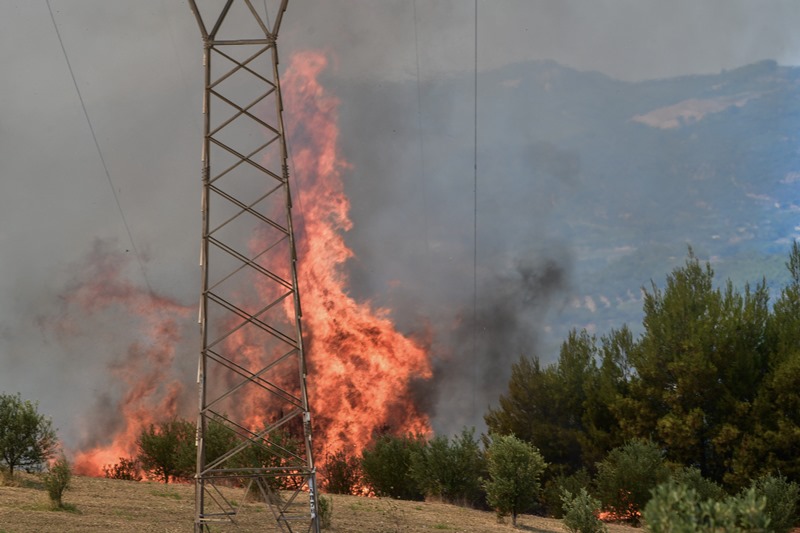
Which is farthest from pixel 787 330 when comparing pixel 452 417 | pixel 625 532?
pixel 452 417

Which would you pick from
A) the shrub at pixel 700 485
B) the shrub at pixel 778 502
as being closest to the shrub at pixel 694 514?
the shrub at pixel 778 502

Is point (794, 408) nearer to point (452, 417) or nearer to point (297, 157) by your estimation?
point (452, 417)

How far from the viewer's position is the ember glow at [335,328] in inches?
2154

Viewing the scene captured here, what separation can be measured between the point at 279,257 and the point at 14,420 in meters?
27.6

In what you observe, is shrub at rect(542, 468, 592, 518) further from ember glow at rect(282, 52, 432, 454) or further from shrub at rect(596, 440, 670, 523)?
ember glow at rect(282, 52, 432, 454)

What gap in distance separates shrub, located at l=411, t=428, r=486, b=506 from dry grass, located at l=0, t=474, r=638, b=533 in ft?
9.12

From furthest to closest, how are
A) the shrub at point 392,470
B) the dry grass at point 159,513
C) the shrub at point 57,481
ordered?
the shrub at point 392,470
the shrub at point 57,481
the dry grass at point 159,513

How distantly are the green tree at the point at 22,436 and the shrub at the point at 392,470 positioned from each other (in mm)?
14098

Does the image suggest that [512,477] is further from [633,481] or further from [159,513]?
[159,513]

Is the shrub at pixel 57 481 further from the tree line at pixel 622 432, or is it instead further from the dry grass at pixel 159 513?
the tree line at pixel 622 432

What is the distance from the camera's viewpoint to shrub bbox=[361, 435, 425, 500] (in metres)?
37.7

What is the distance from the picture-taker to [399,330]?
2313 inches

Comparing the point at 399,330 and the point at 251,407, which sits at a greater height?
the point at 399,330

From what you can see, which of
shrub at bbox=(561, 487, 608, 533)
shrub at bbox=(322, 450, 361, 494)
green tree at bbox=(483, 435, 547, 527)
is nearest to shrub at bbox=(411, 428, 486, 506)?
green tree at bbox=(483, 435, 547, 527)
